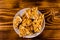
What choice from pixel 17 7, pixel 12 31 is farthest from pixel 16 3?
pixel 12 31

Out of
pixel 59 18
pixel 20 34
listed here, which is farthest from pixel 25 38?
pixel 59 18

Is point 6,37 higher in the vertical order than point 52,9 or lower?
lower

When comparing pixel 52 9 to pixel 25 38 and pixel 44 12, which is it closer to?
pixel 44 12

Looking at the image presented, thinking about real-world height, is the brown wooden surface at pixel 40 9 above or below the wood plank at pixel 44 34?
above

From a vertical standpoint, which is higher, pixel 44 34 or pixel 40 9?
pixel 40 9

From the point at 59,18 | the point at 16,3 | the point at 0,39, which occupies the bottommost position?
the point at 0,39

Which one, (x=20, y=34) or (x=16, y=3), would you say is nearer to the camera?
(x=20, y=34)

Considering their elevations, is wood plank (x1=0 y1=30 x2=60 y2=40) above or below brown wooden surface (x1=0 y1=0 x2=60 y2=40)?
below

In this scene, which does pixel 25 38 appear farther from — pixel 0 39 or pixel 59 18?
pixel 59 18
